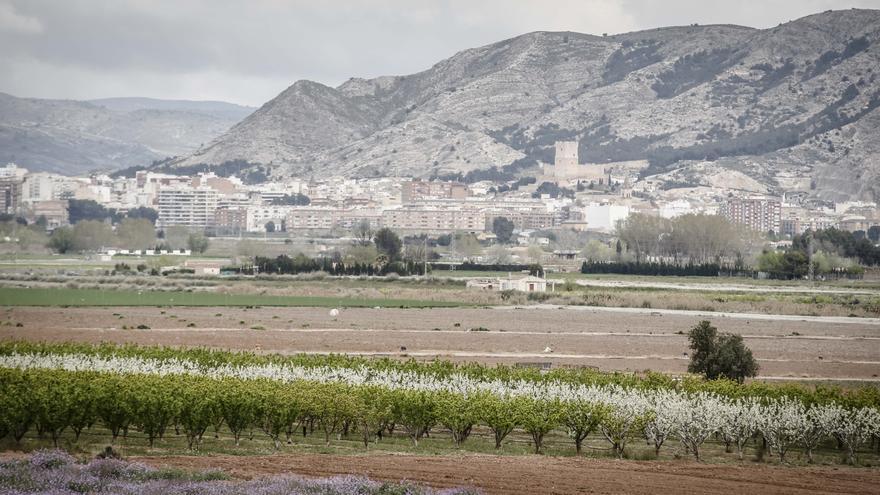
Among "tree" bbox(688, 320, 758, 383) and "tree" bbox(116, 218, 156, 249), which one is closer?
"tree" bbox(688, 320, 758, 383)

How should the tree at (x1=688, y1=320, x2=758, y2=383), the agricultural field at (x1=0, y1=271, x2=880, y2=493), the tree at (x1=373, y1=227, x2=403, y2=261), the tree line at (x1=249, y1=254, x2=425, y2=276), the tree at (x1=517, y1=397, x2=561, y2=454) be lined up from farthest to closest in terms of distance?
the tree at (x1=373, y1=227, x2=403, y2=261) → the tree line at (x1=249, y1=254, x2=425, y2=276) → the tree at (x1=688, y1=320, x2=758, y2=383) → the tree at (x1=517, y1=397, x2=561, y2=454) → the agricultural field at (x1=0, y1=271, x2=880, y2=493)

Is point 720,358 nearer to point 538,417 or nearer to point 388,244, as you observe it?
point 538,417

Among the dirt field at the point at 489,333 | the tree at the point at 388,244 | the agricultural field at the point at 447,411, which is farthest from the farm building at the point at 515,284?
the agricultural field at the point at 447,411

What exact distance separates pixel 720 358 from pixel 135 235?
125 meters

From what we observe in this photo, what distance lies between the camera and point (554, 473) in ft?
86.0

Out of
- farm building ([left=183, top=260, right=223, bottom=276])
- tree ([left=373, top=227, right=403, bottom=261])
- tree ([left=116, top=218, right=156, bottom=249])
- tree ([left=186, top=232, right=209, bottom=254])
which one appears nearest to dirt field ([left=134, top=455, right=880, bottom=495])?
farm building ([left=183, top=260, right=223, bottom=276])

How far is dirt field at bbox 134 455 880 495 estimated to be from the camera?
2483 centimetres

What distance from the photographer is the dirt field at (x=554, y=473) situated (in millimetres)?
24828

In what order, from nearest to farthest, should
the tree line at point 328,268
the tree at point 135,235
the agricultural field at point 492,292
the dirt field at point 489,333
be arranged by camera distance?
the dirt field at point 489,333
the agricultural field at point 492,292
the tree line at point 328,268
the tree at point 135,235

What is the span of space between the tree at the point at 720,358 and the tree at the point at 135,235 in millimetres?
119580

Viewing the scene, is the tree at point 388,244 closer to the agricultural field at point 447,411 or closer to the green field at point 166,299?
the green field at point 166,299

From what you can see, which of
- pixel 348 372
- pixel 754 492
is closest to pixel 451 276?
pixel 348 372

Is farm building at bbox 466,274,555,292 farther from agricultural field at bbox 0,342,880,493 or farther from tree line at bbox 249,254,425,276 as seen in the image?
agricultural field at bbox 0,342,880,493

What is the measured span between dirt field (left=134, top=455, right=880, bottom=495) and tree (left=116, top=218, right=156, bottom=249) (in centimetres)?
13404
